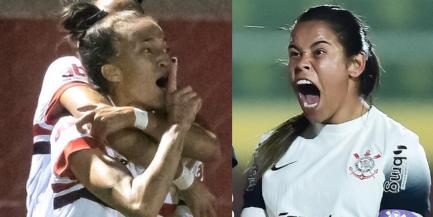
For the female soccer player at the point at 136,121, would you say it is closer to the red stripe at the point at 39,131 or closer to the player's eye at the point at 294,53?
the red stripe at the point at 39,131

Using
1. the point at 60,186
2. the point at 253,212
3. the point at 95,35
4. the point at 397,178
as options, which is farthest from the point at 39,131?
the point at 397,178

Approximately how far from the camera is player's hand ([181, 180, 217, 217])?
211 cm

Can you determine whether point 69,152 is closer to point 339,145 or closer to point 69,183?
point 69,183

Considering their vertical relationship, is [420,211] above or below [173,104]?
below

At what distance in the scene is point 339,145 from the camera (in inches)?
83.4

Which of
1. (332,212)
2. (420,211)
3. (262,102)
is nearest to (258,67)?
(262,102)

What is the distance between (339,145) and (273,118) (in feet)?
0.59

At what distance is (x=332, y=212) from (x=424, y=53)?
47 centimetres

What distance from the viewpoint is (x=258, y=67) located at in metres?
2.14

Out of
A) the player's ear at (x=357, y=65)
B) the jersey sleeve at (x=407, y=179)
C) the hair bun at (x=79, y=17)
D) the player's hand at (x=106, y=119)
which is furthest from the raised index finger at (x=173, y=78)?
the jersey sleeve at (x=407, y=179)

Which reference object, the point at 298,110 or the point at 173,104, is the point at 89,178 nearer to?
the point at 173,104

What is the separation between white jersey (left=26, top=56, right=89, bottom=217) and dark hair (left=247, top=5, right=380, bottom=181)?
49cm

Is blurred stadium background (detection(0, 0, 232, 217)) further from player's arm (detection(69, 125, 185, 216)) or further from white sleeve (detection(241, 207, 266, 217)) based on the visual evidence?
player's arm (detection(69, 125, 185, 216))

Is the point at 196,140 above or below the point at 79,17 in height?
below
